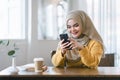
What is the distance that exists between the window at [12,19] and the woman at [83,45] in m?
1.81

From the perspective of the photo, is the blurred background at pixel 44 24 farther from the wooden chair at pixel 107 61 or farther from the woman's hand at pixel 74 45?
the woman's hand at pixel 74 45

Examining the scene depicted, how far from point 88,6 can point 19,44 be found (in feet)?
4.07

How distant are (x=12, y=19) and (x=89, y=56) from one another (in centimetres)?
223

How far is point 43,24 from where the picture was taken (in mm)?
4121

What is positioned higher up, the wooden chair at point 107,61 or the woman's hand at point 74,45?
the woman's hand at point 74,45

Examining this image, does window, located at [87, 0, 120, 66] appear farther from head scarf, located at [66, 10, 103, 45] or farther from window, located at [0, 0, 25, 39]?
head scarf, located at [66, 10, 103, 45]

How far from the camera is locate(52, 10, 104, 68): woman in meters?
2.32

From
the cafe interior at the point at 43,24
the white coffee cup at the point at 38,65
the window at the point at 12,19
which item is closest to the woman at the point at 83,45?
the white coffee cup at the point at 38,65

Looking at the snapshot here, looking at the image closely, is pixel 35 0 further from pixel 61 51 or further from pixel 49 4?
pixel 61 51

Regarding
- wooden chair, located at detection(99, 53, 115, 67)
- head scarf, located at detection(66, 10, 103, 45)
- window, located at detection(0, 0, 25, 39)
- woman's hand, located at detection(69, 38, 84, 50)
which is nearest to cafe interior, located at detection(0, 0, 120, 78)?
window, located at detection(0, 0, 25, 39)

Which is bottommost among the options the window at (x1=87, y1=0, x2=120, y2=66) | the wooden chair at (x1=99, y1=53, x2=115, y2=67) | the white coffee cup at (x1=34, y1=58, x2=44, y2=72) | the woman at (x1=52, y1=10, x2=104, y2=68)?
the wooden chair at (x1=99, y1=53, x2=115, y2=67)

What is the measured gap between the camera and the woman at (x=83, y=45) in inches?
91.4

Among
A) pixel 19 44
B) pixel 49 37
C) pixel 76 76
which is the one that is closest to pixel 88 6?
pixel 49 37

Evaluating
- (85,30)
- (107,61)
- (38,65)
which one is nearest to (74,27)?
(85,30)
